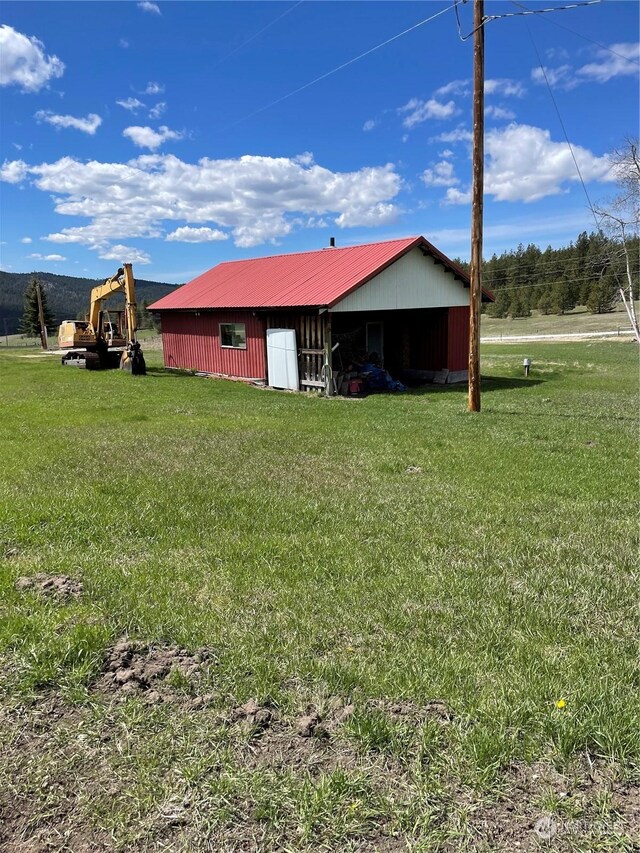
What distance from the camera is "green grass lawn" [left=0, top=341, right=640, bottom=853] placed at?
93.0 inches

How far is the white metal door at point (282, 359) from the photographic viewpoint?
17.7 meters

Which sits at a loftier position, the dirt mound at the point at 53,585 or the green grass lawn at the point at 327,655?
the dirt mound at the point at 53,585

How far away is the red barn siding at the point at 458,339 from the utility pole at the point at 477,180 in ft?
23.3

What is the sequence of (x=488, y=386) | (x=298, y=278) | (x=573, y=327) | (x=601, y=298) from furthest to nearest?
1. (x=601, y=298)
2. (x=573, y=327)
3. (x=298, y=278)
4. (x=488, y=386)

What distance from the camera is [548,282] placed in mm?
81000

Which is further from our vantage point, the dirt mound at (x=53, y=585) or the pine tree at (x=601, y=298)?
the pine tree at (x=601, y=298)

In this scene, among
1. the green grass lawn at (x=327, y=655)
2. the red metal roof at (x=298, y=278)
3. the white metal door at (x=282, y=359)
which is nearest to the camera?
the green grass lawn at (x=327, y=655)

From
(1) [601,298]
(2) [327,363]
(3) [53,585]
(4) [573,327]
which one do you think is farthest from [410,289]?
(1) [601,298]

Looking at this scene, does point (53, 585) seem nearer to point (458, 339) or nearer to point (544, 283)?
point (458, 339)

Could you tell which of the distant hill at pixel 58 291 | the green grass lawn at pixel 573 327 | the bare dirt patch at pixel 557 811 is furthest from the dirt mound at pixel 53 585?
the distant hill at pixel 58 291

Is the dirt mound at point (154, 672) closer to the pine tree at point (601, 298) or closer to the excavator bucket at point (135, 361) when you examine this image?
the excavator bucket at point (135, 361)

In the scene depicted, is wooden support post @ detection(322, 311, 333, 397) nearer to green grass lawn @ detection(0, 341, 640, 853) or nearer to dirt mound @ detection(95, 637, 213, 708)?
green grass lawn @ detection(0, 341, 640, 853)

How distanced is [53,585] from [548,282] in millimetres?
86552

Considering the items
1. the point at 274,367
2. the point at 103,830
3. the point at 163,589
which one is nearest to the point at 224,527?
the point at 163,589
